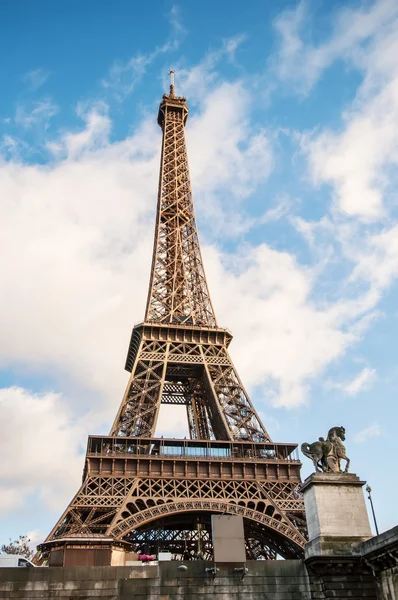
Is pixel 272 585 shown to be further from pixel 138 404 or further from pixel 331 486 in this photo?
pixel 138 404

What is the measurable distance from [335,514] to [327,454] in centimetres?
239

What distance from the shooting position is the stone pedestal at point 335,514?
21.6 metres

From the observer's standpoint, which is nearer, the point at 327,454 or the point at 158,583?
the point at 158,583

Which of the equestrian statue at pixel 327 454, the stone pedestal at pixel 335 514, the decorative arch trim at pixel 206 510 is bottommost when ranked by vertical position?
the stone pedestal at pixel 335 514

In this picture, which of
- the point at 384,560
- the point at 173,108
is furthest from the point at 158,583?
the point at 173,108

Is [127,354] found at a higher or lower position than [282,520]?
higher

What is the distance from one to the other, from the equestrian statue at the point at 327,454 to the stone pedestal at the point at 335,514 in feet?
1.85

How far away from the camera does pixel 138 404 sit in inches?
2055

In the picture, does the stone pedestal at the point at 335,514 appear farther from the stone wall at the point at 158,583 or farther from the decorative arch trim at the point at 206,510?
the decorative arch trim at the point at 206,510

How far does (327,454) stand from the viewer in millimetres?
23812

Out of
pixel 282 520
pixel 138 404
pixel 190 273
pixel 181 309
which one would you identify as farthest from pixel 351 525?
pixel 190 273

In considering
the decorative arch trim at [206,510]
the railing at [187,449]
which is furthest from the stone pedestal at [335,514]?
the railing at [187,449]

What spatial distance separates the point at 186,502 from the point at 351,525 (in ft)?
78.1

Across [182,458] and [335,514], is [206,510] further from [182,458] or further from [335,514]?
[335,514]
